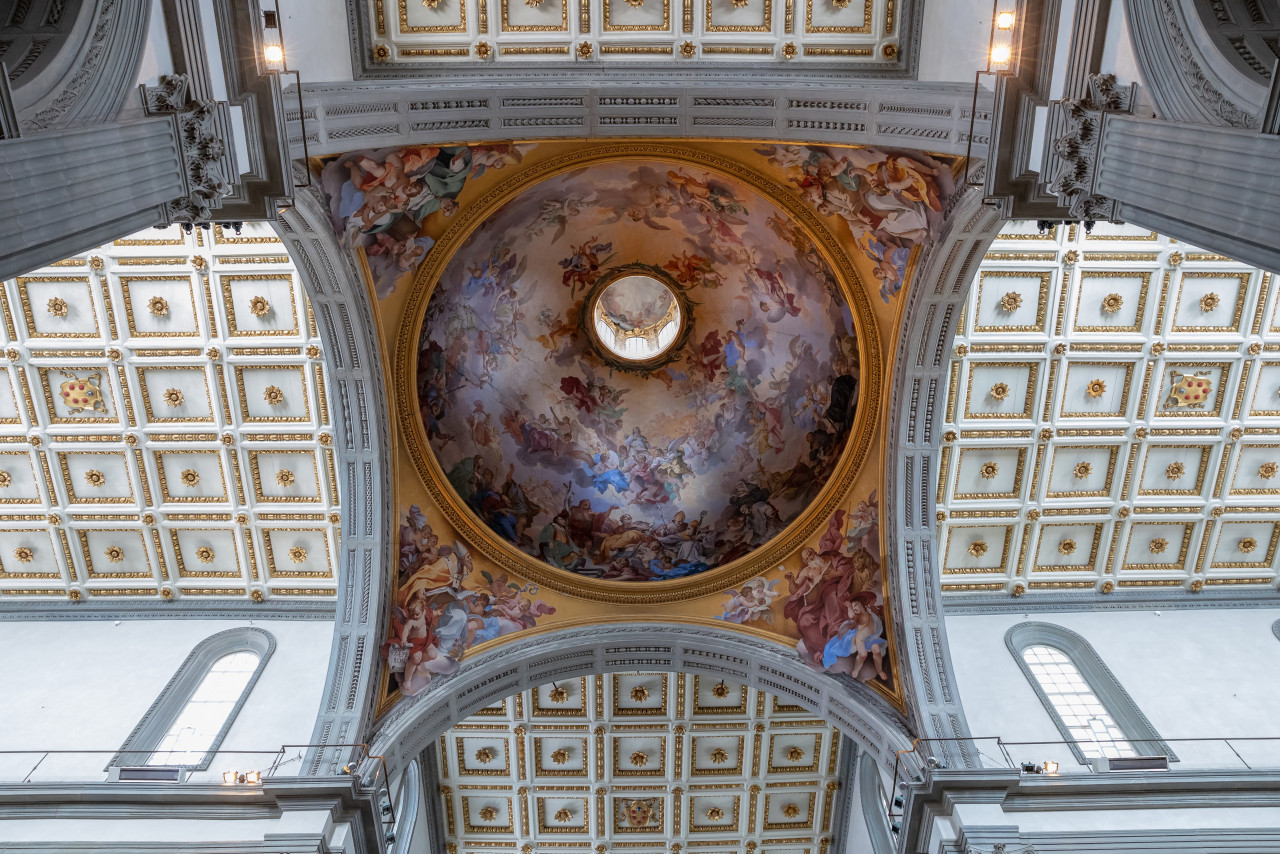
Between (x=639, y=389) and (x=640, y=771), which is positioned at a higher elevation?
(x=639, y=389)

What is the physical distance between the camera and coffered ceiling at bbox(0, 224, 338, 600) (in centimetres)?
1769

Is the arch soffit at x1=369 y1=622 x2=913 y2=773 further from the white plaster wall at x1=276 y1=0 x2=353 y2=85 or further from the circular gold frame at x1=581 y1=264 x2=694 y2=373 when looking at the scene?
the white plaster wall at x1=276 y1=0 x2=353 y2=85

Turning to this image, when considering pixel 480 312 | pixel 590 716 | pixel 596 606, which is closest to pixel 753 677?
pixel 596 606

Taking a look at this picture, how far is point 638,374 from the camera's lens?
19.4 meters

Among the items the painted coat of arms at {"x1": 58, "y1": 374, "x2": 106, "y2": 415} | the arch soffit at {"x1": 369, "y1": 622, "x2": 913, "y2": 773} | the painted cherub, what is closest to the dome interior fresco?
the painted cherub

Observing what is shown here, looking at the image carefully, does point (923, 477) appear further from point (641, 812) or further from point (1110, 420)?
point (641, 812)

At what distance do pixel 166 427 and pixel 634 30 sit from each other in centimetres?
1227

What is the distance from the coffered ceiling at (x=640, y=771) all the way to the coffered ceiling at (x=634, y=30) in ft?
42.0

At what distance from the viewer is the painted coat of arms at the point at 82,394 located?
18516 mm

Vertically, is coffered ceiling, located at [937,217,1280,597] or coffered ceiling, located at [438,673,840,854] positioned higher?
coffered ceiling, located at [937,217,1280,597]

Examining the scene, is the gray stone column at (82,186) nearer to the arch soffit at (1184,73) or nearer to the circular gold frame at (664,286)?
the arch soffit at (1184,73)

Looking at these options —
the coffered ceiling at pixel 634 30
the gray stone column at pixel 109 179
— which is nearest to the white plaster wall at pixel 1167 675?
the coffered ceiling at pixel 634 30

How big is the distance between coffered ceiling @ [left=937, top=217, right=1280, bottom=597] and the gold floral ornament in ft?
0.09

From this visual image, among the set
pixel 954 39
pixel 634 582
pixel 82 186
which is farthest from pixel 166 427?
pixel 954 39
